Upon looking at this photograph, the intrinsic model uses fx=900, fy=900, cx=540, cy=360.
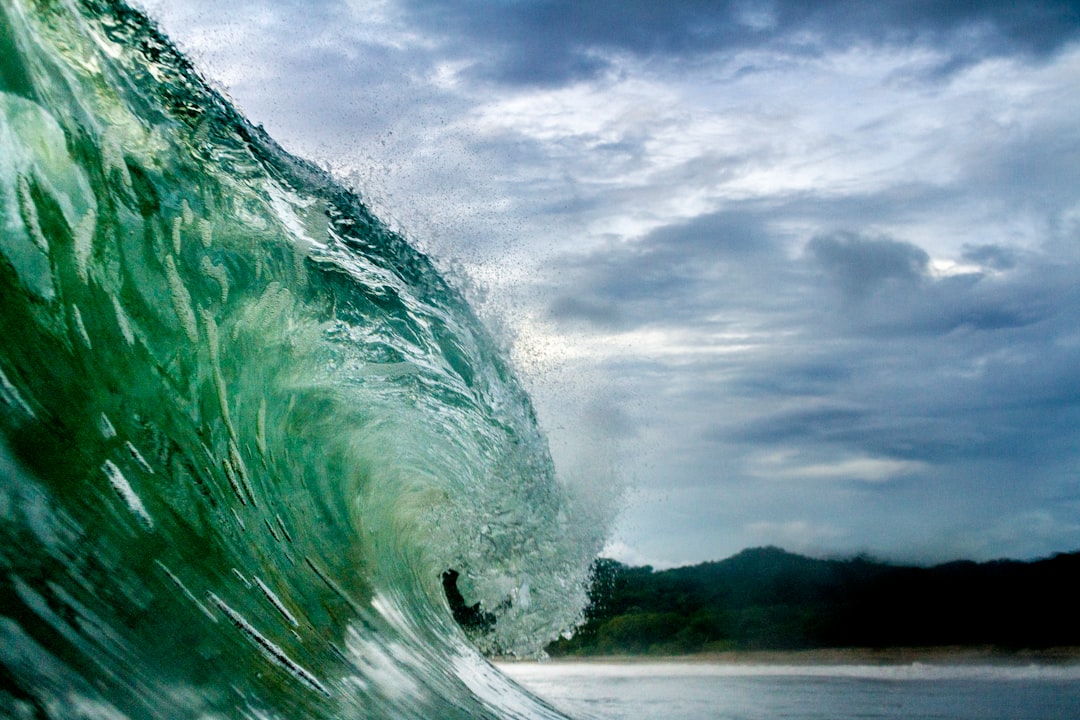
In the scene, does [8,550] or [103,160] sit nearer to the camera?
[8,550]

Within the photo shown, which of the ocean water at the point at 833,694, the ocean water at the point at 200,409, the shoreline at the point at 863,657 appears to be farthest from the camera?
the shoreline at the point at 863,657

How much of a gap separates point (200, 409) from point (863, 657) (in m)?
17.9

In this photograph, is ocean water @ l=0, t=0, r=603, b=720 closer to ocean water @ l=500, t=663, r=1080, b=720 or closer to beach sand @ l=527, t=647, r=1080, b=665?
ocean water @ l=500, t=663, r=1080, b=720

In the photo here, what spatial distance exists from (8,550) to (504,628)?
5.85 metres

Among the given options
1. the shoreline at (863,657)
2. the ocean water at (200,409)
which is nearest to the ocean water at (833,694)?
the shoreline at (863,657)

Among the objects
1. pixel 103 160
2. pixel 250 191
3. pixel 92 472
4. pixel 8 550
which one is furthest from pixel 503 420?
pixel 8 550

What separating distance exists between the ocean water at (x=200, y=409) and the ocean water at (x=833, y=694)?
7.75ft

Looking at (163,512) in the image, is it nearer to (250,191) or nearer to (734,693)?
(250,191)

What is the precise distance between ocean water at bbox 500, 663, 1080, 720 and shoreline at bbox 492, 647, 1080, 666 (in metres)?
0.86

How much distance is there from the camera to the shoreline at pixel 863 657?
1662 centimetres

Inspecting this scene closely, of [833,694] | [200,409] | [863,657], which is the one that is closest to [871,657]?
[863,657]

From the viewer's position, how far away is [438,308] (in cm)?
638

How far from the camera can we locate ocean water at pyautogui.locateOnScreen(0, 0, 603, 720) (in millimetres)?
2252

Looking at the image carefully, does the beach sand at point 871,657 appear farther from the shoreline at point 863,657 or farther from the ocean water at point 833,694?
the ocean water at point 833,694
